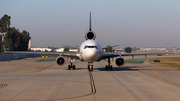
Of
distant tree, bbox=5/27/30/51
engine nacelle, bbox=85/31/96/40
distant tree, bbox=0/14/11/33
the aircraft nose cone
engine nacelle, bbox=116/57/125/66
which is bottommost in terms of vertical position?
engine nacelle, bbox=116/57/125/66

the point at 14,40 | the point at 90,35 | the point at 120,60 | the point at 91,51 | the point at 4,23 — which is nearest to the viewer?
the point at 91,51

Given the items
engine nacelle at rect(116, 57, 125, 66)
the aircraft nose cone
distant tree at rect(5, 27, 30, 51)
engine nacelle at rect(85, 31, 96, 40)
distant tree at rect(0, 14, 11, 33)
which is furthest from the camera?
distant tree at rect(0, 14, 11, 33)

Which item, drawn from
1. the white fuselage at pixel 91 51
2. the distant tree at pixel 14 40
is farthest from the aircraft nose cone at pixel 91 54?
the distant tree at pixel 14 40

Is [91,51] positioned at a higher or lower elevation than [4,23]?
lower

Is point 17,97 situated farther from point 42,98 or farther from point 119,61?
point 119,61

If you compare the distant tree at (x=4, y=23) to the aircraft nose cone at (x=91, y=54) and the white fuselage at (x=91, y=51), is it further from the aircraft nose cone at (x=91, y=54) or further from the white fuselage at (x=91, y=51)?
the aircraft nose cone at (x=91, y=54)

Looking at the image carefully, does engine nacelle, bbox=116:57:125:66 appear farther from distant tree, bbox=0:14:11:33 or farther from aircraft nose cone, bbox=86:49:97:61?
distant tree, bbox=0:14:11:33

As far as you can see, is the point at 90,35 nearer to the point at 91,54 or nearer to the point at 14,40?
the point at 91,54

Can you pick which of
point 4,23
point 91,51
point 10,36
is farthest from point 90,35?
point 4,23

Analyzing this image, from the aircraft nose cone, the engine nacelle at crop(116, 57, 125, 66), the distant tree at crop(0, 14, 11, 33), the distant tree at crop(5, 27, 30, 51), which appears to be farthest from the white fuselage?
the distant tree at crop(0, 14, 11, 33)

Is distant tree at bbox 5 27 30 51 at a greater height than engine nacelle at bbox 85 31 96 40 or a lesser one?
greater

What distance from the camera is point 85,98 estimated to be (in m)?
13.7

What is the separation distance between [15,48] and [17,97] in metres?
117

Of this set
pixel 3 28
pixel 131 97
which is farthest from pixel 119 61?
pixel 3 28
